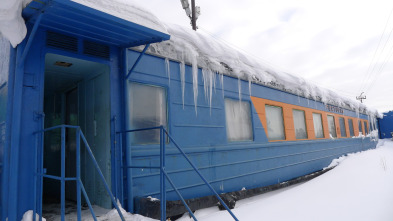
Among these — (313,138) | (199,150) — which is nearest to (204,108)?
(199,150)

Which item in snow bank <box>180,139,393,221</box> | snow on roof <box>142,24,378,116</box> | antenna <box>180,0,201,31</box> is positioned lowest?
snow bank <box>180,139,393,221</box>

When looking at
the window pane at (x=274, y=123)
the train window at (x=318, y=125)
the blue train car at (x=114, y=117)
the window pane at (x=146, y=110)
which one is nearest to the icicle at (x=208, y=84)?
the blue train car at (x=114, y=117)

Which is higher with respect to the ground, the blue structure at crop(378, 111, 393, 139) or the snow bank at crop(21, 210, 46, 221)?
the blue structure at crop(378, 111, 393, 139)

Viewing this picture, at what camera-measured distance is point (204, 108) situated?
4707 mm

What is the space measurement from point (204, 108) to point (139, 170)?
175 cm

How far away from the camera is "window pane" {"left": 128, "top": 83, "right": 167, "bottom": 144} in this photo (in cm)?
364

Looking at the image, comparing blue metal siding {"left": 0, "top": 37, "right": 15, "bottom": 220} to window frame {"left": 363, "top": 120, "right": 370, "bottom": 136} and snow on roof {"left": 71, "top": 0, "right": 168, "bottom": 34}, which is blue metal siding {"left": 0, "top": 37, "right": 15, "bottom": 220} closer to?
snow on roof {"left": 71, "top": 0, "right": 168, "bottom": 34}

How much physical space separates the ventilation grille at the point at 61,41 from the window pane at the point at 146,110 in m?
0.89

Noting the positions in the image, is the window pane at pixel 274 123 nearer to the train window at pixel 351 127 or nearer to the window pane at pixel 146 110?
the window pane at pixel 146 110

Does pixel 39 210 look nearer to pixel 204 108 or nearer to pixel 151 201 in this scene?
pixel 151 201

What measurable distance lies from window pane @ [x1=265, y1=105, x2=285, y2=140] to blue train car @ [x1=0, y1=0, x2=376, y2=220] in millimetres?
54

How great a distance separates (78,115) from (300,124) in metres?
6.52

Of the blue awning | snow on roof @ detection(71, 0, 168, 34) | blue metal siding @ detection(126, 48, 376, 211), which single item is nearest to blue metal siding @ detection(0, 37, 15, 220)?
the blue awning

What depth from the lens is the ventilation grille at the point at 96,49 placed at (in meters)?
3.28
